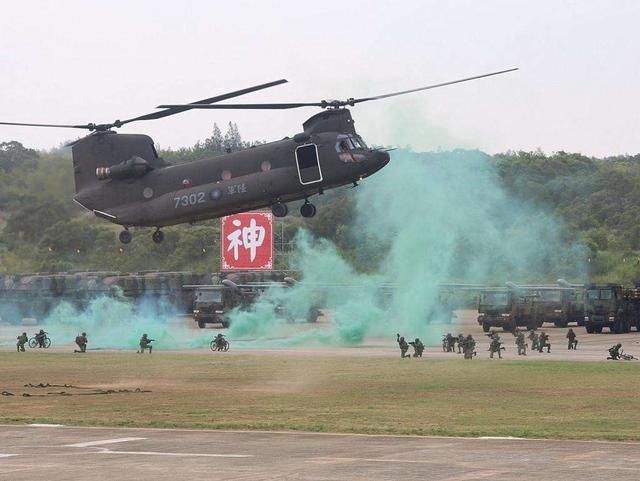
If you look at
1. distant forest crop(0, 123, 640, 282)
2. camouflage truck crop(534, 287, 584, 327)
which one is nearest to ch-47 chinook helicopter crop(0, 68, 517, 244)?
distant forest crop(0, 123, 640, 282)

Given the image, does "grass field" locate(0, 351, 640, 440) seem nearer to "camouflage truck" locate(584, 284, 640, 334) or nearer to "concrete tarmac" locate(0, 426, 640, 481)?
"concrete tarmac" locate(0, 426, 640, 481)

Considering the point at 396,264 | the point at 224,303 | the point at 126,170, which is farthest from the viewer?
the point at 224,303

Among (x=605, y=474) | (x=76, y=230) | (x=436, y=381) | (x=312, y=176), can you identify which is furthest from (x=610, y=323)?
(x=605, y=474)

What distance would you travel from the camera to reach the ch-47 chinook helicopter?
44.1 meters

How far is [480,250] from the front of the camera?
92.3m

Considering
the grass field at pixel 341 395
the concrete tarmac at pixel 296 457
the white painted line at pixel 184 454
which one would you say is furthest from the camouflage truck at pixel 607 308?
the white painted line at pixel 184 454

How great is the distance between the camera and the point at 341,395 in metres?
45.9

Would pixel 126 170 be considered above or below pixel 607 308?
above

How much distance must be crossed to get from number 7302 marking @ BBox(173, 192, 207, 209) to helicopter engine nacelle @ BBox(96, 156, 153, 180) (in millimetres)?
1760

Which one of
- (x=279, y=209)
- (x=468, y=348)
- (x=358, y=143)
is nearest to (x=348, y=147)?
(x=358, y=143)

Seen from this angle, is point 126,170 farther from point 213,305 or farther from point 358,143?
point 213,305

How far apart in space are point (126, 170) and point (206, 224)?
7863 cm

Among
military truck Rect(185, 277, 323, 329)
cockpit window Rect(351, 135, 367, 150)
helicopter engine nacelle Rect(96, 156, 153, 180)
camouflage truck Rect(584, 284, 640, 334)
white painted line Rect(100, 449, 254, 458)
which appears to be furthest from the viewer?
military truck Rect(185, 277, 323, 329)

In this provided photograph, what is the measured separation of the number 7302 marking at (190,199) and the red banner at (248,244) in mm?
63720
